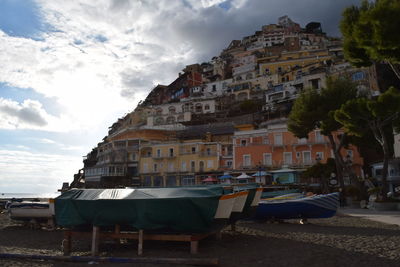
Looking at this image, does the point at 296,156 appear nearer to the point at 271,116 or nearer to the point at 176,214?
the point at 271,116

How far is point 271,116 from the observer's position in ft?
Answer: 174

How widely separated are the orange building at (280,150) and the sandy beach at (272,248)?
1000 inches

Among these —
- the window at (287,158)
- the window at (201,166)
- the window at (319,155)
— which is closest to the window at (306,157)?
the window at (319,155)

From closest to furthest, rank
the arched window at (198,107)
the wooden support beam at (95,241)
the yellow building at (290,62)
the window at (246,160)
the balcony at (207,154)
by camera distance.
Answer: the wooden support beam at (95,241) < the window at (246,160) < the balcony at (207,154) < the yellow building at (290,62) < the arched window at (198,107)

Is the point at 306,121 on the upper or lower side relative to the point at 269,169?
upper

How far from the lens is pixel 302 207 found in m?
14.1

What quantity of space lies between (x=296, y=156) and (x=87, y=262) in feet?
110

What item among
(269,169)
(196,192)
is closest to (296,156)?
(269,169)

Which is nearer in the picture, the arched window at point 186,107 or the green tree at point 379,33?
the green tree at point 379,33

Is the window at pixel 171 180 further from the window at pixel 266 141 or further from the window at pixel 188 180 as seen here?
the window at pixel 266 141

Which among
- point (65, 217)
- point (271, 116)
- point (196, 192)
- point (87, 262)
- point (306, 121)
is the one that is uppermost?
point (271, 116)

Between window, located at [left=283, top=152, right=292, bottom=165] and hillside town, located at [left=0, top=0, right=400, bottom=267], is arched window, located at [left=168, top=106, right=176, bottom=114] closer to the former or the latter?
hillside town, located at [left=0, top=0, right=400, bottom=267]

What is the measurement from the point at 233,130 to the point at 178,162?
915cm

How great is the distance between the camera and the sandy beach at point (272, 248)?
23.7ft
